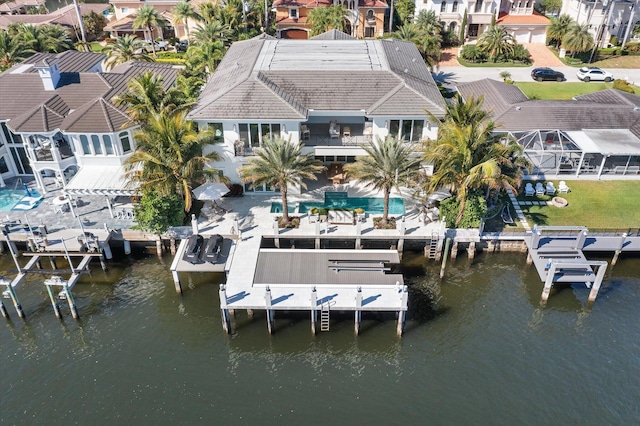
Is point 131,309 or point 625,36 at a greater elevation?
point 625,36

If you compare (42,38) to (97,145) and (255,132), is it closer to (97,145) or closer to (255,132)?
(97,145)

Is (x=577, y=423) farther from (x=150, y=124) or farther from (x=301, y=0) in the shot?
(x=301, y=0)

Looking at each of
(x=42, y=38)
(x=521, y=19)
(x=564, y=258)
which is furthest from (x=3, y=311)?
(x=521, y=19)

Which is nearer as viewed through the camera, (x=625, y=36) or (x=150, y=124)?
(x=150, y=124)

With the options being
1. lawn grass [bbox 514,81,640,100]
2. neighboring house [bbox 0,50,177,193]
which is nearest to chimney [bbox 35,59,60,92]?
neighboring house [bbox 0,50,177,193]

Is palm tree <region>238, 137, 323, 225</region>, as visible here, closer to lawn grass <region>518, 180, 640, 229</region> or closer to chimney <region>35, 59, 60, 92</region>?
lawn grass <region>518, 180, 640, 229</region>

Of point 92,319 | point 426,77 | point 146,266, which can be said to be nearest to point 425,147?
point 426,77

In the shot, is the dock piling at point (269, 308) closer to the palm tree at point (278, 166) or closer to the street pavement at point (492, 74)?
the palm tree at point (278, 166)
